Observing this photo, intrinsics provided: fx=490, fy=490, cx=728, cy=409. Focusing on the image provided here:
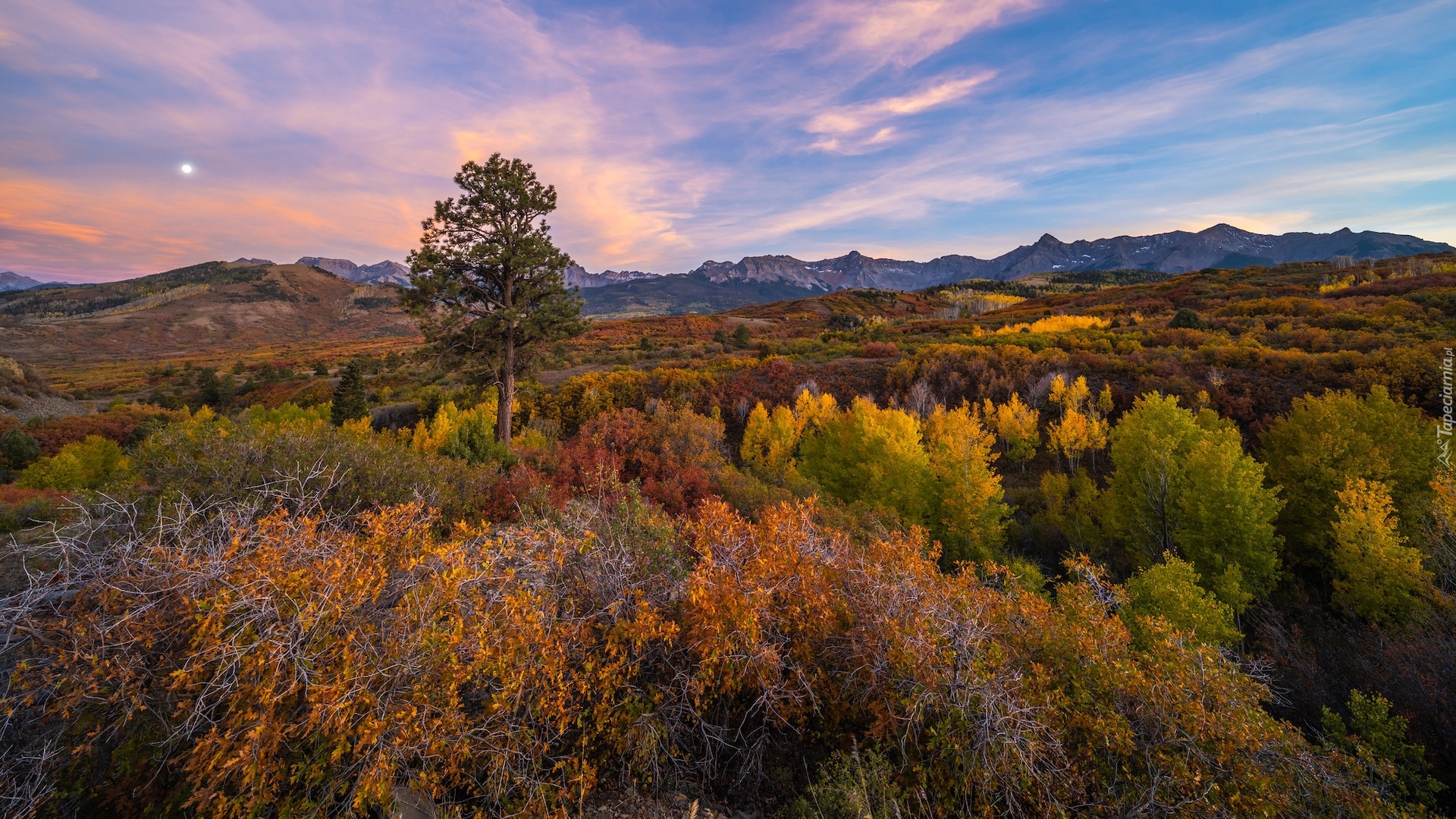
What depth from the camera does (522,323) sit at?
691 inches

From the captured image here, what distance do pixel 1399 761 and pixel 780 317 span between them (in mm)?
80704

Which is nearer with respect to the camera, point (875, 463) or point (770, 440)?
point (875, 463)

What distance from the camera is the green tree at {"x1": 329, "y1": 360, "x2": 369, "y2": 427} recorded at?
3130 centimetres

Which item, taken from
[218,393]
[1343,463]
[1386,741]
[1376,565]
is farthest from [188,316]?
[1343,463]

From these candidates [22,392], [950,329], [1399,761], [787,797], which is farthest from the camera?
[950,329]

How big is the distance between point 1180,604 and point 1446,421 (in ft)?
53.6

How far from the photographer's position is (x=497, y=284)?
17.8m

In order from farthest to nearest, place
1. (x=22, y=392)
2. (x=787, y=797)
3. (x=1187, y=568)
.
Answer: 1. (x=22, y=392)
2. (x=1187, y=568)
3. (x=787, y=797)

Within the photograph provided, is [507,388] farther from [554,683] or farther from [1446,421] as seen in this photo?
[1446,421]

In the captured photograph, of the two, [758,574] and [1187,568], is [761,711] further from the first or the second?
[1187,568]

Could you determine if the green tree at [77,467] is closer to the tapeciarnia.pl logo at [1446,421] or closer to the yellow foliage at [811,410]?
the yellow foliage at [811,410]

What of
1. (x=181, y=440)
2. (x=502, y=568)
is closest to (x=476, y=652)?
(x=502, y=568)

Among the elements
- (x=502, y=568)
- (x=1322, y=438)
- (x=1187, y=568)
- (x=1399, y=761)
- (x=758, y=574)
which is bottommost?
(x=1399, y=761)

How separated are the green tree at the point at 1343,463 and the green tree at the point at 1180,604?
7386 mm
